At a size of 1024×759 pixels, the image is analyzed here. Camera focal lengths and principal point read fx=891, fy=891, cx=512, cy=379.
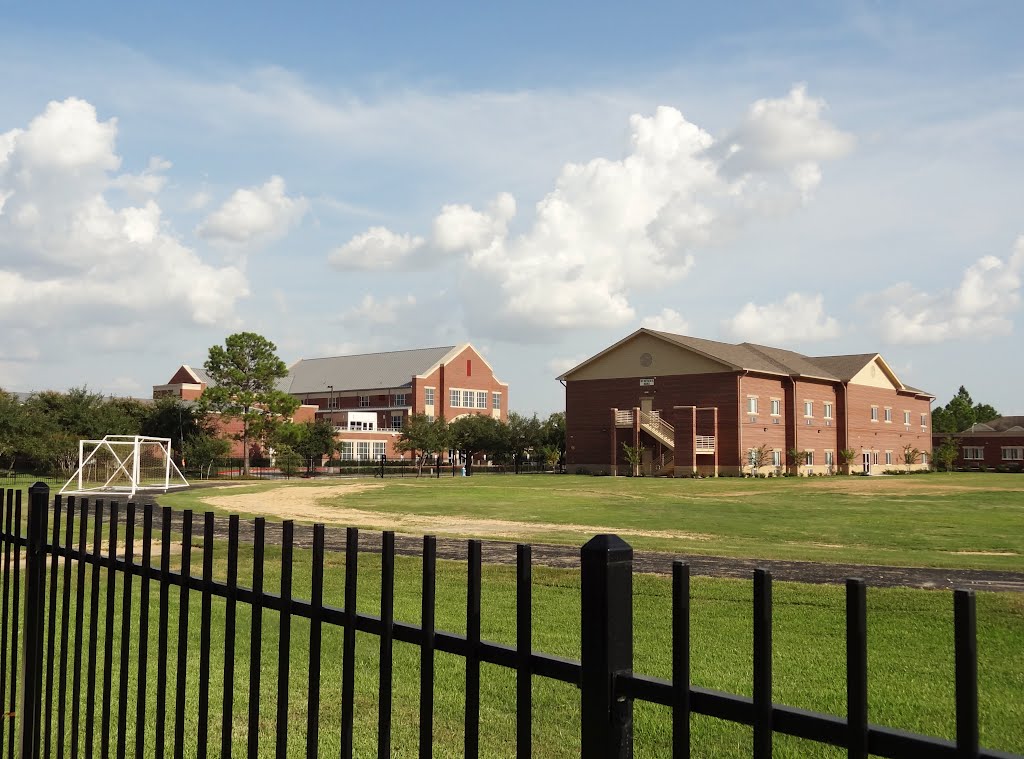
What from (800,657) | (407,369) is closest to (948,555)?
(800,657)

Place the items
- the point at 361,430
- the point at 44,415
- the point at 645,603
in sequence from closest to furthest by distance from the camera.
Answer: the point at 645,603
the point at 44,415
the point at 361,430

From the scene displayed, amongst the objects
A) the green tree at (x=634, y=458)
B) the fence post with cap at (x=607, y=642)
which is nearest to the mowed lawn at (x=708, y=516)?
the fence post with cap at (x=607, y=642)

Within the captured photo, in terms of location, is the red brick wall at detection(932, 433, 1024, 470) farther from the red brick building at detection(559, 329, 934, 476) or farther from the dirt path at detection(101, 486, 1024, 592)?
the dirt path at detection(101, 486, 1024, 592)

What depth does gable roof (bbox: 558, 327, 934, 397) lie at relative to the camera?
6312 cm

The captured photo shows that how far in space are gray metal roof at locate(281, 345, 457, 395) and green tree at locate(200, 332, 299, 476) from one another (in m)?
27.0

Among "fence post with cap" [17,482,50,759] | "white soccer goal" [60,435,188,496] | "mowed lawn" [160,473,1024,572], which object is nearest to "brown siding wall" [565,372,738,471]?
"mowed lawn" [160,473,1024,572]

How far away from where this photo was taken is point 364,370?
97.7 m

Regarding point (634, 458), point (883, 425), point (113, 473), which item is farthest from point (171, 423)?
point (883, 425)

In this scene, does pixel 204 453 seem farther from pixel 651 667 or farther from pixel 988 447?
pixel 988 447

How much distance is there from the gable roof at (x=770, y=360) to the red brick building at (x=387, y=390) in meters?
23.1

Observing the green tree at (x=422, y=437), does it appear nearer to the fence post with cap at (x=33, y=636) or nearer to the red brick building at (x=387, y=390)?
the red brick building at (x=387, y=390)

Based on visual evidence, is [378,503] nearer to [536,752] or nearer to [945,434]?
[536,752]

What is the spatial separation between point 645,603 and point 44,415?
57202 millimetres

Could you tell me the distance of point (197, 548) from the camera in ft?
55.5
